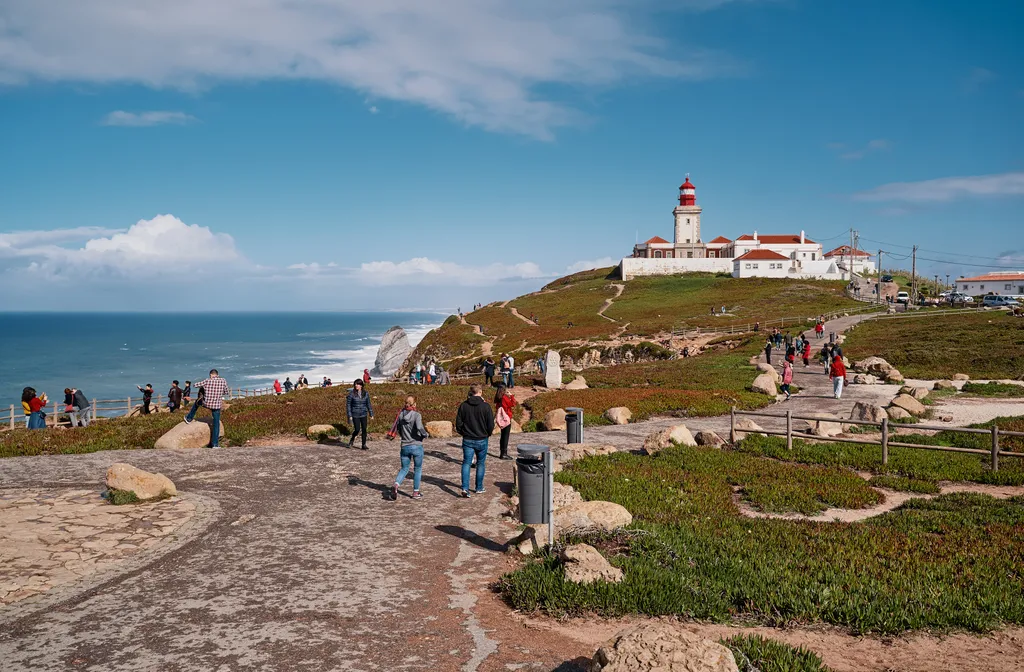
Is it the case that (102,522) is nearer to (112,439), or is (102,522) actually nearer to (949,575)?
(112,439)

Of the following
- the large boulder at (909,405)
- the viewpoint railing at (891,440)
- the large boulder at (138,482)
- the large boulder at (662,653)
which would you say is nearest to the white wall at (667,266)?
the large boulder at (909,405)

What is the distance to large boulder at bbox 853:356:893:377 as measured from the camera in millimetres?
36750

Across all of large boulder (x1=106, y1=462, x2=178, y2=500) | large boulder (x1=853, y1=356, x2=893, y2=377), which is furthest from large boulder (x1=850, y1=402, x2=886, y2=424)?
large boulder (x1=106, y1=462, x2=178, y2=500)

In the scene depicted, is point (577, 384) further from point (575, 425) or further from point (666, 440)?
point (666, 440)

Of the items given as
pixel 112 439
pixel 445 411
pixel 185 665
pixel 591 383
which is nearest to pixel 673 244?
pixel 591 383

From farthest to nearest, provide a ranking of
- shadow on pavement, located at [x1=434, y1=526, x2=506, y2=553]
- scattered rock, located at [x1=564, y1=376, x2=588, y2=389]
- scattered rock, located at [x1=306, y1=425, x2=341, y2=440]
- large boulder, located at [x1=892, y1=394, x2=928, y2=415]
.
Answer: scattered rock, located at [x1=564, y1=376, x2=588, y2=389] → large boulder, located at [x1=892, y1=394, x2=928, y2=415] → scattered rock, located at [x1=306, y1=425, x2=341, y2=440] → shadow on pavement, located at [x1=434, y1=526, x2=506, y2=553]

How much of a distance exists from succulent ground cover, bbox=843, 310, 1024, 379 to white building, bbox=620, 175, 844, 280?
194 feet

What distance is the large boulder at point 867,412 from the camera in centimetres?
2286

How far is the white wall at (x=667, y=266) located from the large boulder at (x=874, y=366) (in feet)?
307

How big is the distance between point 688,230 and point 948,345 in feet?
321

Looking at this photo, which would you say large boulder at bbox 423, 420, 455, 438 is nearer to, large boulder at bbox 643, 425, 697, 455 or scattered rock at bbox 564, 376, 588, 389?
large boulder at bbox 643, 425, 697, 455

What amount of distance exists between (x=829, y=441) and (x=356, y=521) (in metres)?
14.9

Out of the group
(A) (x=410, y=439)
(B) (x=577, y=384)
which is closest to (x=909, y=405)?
(B) (x=577, y=384)

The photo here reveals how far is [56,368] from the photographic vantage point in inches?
5054
